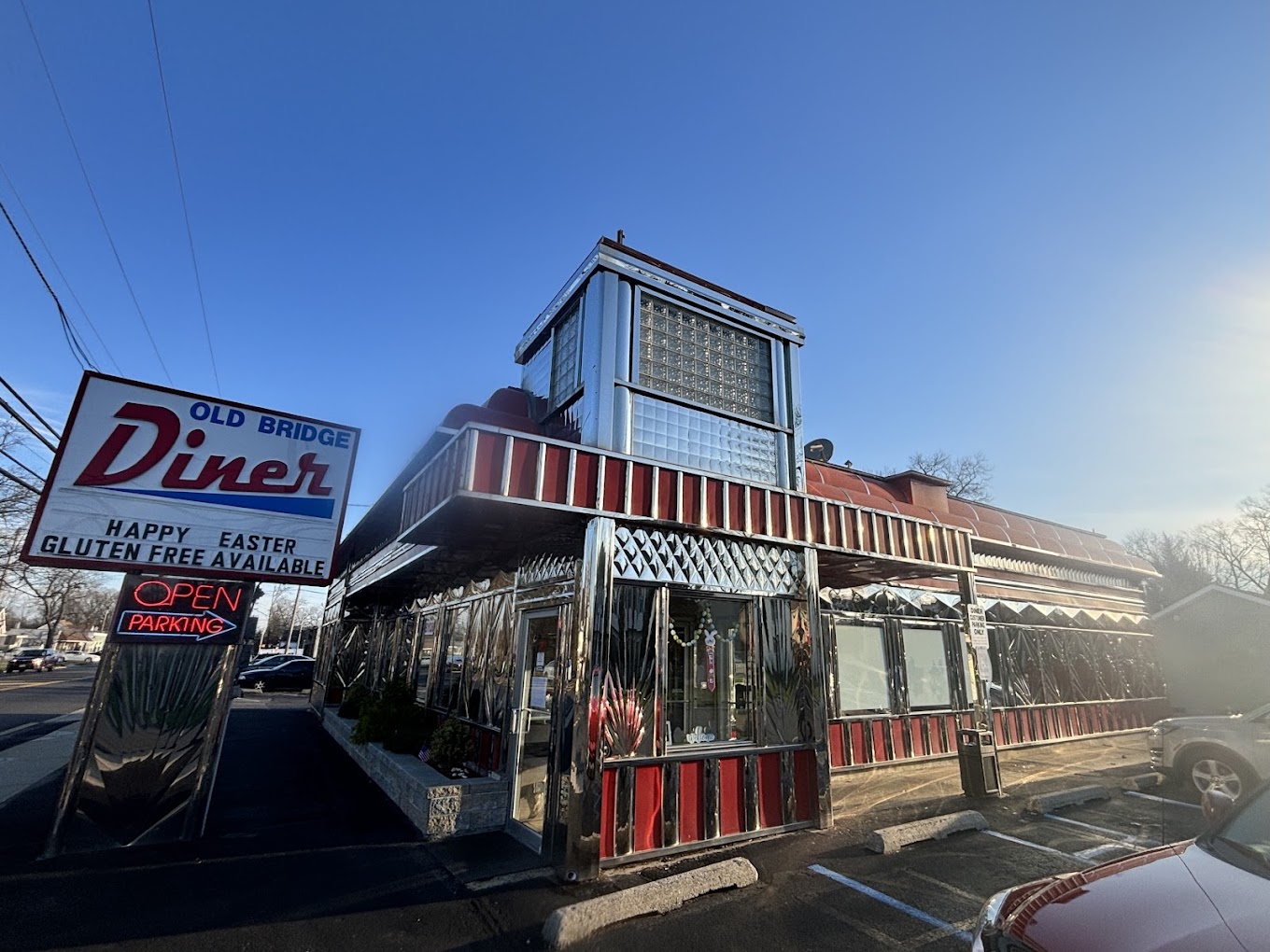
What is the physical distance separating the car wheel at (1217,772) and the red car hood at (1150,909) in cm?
783

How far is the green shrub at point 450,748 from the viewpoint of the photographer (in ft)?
25.5

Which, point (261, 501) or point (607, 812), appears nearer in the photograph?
point (607, 812)

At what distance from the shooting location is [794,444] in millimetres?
8875

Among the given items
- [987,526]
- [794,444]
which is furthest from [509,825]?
[987,526]

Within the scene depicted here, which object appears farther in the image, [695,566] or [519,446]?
[695,566]

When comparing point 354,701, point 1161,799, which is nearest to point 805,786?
point 1161,799

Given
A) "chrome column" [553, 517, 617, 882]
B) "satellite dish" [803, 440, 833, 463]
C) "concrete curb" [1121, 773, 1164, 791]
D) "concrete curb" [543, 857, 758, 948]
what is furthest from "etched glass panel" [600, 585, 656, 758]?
"concrete curb" [1121, 773, 1164, 791]

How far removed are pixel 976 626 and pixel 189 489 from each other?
11686 mm

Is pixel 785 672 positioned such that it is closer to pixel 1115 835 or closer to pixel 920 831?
pixel 920 831

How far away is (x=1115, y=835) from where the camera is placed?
23.0 ft

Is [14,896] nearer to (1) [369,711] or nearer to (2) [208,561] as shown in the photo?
(2) [208,561]

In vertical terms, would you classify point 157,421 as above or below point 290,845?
above

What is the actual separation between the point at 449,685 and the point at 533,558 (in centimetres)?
355

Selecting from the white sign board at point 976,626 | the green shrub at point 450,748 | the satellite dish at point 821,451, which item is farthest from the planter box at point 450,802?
the satellite dish at point 821,451
